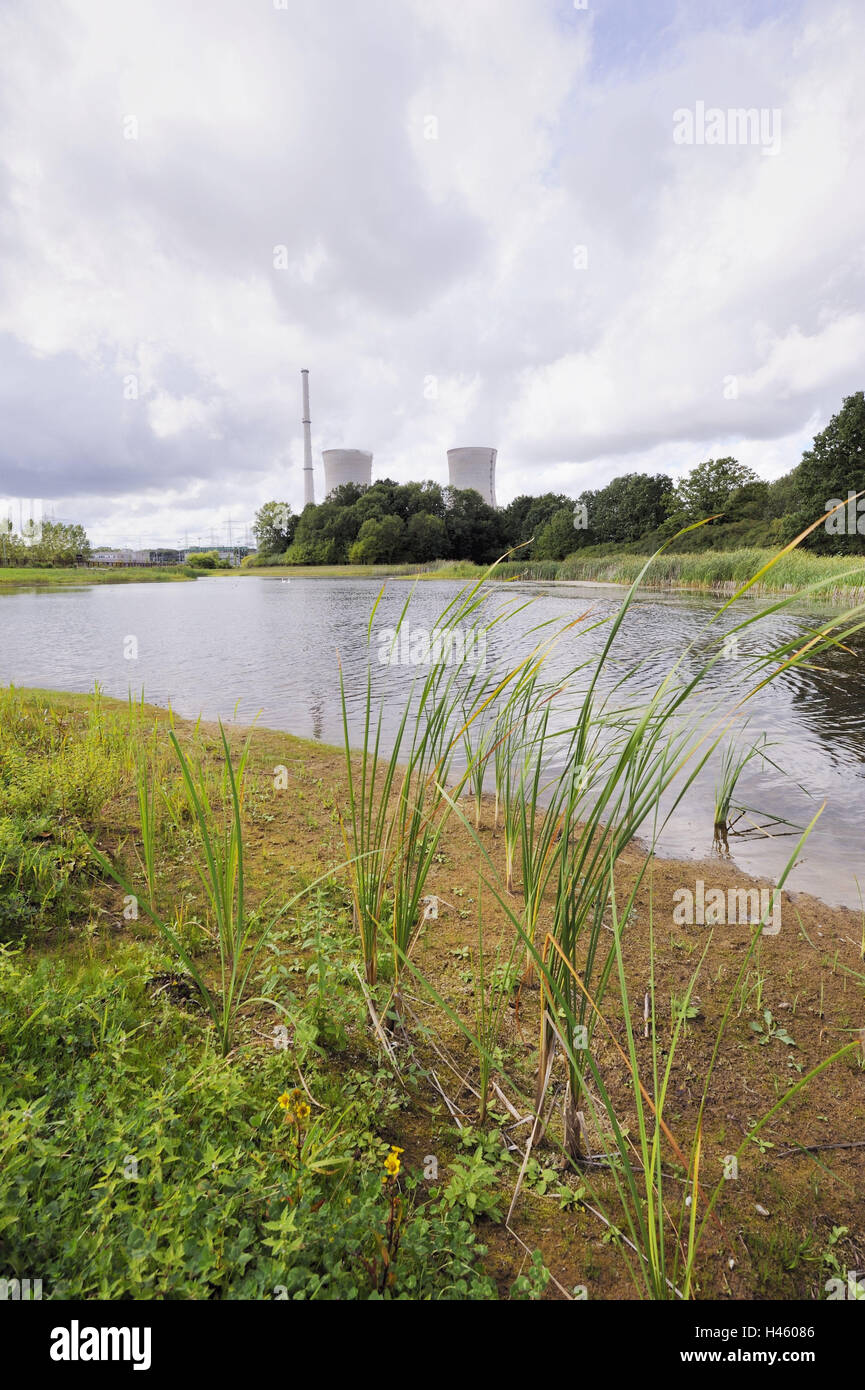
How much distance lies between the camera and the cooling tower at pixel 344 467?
66.4 m

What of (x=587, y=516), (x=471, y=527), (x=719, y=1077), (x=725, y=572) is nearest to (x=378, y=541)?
(x=471, y=527)

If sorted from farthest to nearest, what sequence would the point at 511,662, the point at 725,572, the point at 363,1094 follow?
the point at 725,572, the point at 511,662, the point at 363,1094

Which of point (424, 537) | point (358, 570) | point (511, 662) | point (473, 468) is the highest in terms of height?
point (473, 468)

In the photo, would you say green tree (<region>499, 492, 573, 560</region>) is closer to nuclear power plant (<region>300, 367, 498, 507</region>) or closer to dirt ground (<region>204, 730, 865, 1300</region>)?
nuclear power plant (<region>300, 367, 498, 507</region>)

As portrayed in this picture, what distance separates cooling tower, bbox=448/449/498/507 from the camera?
6588 cm

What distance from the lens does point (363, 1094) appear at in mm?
1669

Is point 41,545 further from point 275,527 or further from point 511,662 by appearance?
point 511,662

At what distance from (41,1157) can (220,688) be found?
7.78m

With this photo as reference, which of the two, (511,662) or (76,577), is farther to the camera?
(76,577)

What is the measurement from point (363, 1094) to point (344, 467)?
7044 centimetres

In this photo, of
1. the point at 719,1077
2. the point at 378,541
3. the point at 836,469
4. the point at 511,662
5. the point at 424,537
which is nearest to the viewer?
the point at 719,1077

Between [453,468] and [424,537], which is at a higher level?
[453,468]

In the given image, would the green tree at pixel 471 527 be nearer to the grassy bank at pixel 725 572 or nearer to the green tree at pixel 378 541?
the green tree at pixel 378 541
